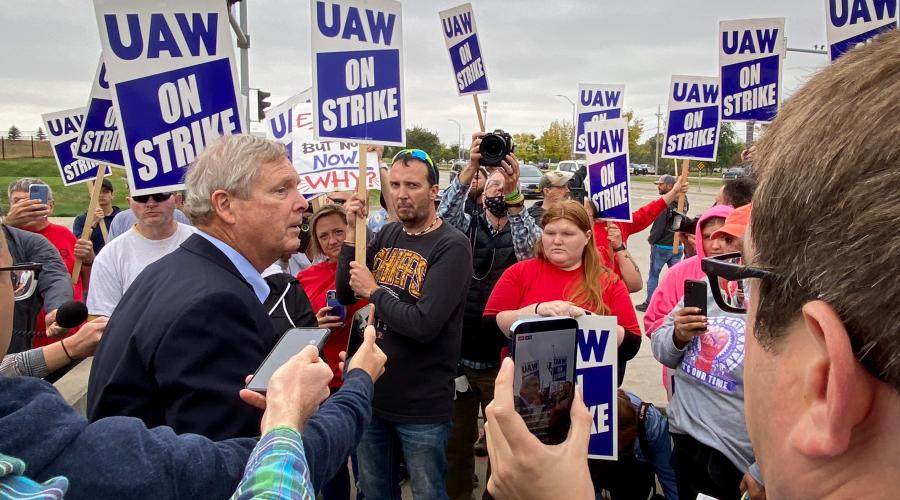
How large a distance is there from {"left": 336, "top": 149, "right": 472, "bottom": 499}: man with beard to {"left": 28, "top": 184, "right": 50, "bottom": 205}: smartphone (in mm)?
2936

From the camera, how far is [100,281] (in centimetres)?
367

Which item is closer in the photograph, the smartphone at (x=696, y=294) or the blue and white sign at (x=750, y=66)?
the smartphone at (x=696, y=294)

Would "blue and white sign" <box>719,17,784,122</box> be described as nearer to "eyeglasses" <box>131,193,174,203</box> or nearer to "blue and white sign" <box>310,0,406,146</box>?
"blue and white sign" <box>310,0,406,146</box>

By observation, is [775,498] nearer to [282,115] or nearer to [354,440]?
[354,440]

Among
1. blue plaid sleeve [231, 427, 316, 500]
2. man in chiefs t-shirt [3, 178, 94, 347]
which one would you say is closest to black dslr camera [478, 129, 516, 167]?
blue plaid sleeve [231, 427, 316, 500]

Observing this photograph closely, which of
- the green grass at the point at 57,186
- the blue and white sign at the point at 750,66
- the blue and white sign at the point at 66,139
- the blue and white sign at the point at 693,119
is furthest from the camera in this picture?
the green grass at the point at 57,186

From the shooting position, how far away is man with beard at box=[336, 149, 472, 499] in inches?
117

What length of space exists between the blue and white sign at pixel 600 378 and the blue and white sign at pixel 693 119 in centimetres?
380

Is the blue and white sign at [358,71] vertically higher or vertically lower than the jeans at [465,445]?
higher

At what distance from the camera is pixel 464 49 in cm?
543

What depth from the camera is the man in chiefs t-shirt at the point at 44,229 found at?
4344mm

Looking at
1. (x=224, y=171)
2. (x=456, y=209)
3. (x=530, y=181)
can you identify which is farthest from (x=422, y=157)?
(x=530, y=181)

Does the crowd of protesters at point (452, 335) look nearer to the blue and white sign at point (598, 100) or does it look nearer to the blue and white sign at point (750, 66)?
the blue and white sign at point (750, 66)

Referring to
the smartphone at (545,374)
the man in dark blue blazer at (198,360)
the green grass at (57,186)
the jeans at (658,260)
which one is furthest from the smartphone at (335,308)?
the green grass at (57,186)
